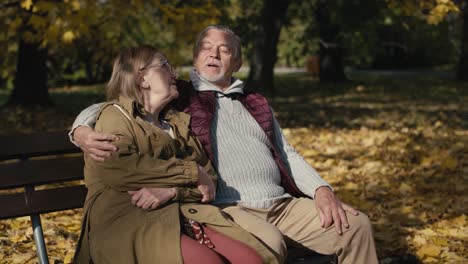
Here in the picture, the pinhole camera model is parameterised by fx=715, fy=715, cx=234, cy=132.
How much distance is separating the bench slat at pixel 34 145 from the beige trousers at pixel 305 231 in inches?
31.0

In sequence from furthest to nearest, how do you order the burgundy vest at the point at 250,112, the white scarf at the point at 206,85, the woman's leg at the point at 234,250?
the white scarf at the point at 206,85, the burgundy vest at the point at 250,112, the woman's leg at the point at 234,250

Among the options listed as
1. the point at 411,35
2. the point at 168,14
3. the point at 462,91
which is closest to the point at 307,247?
the point at 168,14

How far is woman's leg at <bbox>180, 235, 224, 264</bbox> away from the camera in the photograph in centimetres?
265

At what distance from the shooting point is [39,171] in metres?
3.11

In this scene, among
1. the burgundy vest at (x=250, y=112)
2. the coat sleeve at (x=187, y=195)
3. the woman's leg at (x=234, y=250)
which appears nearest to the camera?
the woman's leg at (x=234, y=250)

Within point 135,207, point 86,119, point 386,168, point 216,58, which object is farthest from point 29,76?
point 135,207

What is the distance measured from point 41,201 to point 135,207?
55 centimetres

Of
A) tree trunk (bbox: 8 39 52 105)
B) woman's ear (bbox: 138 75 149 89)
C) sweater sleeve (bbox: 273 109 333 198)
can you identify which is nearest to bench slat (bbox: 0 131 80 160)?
woman's ear (bbox: 138 75 149 89)

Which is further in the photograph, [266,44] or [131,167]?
[266,44]

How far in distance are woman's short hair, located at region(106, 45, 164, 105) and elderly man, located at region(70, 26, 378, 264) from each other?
0.50 feet

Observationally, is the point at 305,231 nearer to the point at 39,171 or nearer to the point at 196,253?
the point at 196,253

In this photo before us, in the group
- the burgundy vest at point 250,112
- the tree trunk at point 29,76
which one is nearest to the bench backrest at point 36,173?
the burgundy vest at point 250,112

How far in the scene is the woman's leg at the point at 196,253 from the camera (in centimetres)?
265

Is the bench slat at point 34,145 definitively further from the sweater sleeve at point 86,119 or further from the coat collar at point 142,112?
the coat collar at point 142,112
